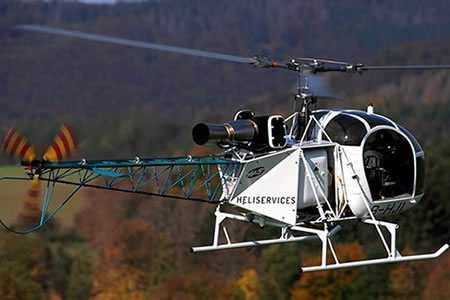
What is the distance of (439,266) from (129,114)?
12408 millimetres

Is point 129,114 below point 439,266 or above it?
above

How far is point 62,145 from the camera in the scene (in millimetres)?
9859

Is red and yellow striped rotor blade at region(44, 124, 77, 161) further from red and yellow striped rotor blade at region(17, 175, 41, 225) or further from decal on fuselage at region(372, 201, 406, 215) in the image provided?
decal on fuselage at region(372, 201, 406, 215)

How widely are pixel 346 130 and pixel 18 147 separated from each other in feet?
12.6

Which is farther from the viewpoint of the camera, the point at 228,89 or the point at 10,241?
the point at 228,89

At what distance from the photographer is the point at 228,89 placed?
58.6 meters

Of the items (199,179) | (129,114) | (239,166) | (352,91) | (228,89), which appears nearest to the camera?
(239,166)

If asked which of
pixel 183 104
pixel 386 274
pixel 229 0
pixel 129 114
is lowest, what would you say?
pixel 386 274

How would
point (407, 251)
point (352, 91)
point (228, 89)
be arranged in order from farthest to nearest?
point (228, 89) < point (352, 91) < point (407, 251)

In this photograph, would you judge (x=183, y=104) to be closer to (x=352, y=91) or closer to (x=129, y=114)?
(x=352, y=91)

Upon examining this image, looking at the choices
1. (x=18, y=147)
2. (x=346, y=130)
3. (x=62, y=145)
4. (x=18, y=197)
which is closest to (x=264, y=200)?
(x=346, y=130)

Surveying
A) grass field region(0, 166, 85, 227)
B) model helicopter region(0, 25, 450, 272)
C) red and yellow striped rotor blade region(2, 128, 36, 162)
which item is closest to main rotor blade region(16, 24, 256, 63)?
model helicopter region(0, 25, 450, 272)

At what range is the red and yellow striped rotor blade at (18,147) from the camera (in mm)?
9625

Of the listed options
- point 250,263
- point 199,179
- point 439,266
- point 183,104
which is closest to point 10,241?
point 199,179
